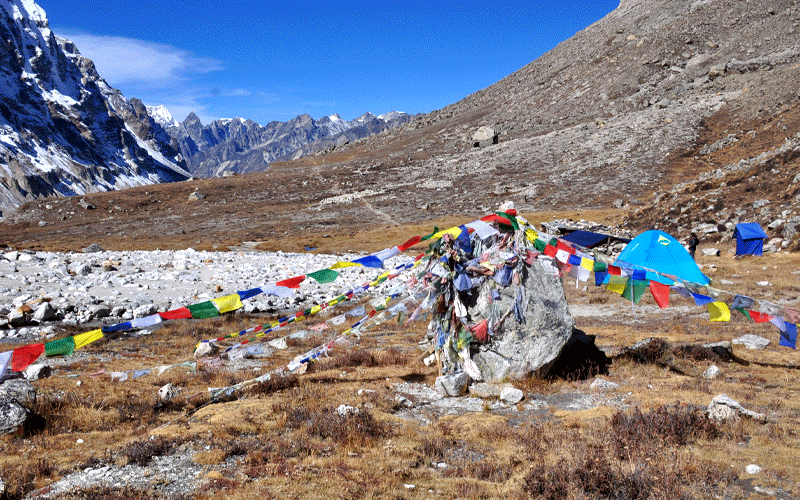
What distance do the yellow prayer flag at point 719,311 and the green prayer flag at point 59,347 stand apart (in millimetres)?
11227

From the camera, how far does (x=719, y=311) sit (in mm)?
8844

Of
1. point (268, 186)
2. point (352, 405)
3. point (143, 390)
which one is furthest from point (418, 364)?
point (268, 186)

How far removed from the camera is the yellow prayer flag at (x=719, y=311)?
878cm

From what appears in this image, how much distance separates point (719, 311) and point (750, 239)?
65.8 feet

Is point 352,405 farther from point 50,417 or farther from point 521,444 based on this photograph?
point 50,417

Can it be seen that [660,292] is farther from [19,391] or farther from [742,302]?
[19,391]

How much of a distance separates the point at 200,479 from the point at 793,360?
12157 mm

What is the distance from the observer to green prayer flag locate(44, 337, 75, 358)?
7.57 metres

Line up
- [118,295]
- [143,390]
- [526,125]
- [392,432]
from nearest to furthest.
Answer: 1. [392,432]
2. [143,390]
3. [118,295]
4. [526,125]

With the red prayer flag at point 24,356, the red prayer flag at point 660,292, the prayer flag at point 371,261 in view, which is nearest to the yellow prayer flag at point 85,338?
the red prayer flag at point 24,356

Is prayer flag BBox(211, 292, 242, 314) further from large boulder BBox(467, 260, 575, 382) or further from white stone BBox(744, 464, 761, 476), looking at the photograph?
white stone BBox(744, 464, 761, 476)

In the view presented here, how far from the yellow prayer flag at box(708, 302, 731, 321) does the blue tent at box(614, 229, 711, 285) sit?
915cm

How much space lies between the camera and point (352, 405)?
8148 millimetres

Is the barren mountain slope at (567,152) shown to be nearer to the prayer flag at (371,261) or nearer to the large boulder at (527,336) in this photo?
the large boulder at (527,336)
